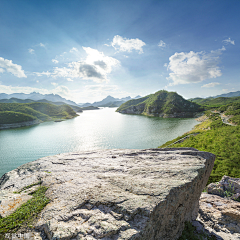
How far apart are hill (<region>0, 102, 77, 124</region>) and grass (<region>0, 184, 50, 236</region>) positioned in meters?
128

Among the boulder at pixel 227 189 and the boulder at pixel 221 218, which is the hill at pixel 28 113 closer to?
the boulder at pixel 221 218

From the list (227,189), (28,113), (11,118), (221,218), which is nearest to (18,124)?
(11,118)

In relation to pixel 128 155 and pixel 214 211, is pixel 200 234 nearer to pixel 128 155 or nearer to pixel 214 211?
pixel 214 211

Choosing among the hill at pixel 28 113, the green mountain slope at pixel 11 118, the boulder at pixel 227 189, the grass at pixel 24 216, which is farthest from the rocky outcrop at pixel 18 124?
the boulder at pixel 227 189

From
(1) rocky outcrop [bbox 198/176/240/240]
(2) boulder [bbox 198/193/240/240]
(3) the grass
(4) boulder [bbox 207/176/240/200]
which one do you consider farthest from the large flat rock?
(4) boulder [bbox 207/176/240/200]

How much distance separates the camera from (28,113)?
15288cm

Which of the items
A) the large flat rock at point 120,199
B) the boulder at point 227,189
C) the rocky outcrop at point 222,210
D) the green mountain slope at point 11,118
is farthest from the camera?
the green mountain slope at point 11,118

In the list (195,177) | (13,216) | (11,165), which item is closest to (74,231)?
(13,216)

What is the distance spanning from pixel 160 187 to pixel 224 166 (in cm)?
1808

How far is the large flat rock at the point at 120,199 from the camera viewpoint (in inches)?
182

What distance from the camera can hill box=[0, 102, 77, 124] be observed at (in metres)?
108

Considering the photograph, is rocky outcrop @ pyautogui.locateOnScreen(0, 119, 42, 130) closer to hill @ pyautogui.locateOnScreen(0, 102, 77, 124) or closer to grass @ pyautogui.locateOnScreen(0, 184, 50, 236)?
hill @ pyautogui.locateOnScreen(0, 102, 77, 124)

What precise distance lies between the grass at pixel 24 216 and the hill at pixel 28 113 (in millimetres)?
128047

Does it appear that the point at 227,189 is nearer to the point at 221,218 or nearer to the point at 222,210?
the point at 222,210
